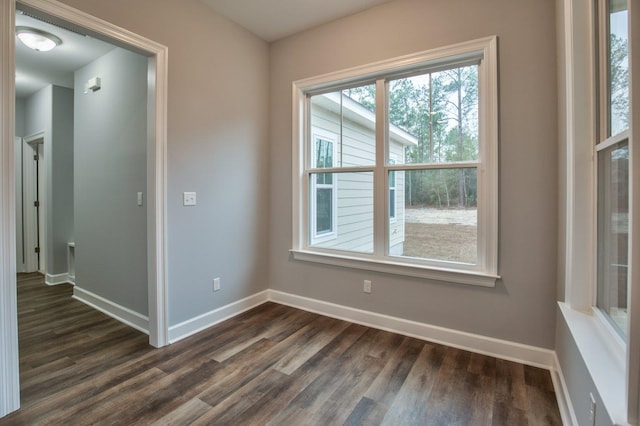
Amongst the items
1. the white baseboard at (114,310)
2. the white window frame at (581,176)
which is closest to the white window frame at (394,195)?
the white window frame at (581,176)

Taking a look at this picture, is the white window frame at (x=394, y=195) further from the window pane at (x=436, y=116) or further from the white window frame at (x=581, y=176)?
the white window frame at (x=581, y=176)

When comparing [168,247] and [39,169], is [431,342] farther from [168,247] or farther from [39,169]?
[39,169]

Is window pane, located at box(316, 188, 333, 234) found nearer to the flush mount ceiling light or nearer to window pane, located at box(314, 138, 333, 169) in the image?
window pane, located at box(314, 138, 333, 169)

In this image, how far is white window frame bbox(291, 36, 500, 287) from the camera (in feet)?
7.50

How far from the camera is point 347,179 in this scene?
3127 millimetres

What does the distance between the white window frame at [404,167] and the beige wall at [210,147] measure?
45cm

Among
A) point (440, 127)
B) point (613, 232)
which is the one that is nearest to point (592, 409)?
point (613, 232)

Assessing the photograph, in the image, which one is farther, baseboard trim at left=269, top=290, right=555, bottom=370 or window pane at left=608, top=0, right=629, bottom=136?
baseboard trim at left=269, top=290, right=555, bottom=370

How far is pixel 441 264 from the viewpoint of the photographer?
2.55 meters

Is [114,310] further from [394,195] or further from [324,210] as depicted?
[394,195]

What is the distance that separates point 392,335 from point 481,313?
748mm

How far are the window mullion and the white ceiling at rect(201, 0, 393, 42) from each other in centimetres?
73

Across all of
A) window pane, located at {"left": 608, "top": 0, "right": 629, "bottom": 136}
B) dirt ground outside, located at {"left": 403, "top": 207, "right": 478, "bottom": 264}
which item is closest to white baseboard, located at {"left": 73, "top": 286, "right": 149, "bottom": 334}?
dirt ground outside, located at {"left": 403, "top": 207, "right": 478, "bottom": 264}

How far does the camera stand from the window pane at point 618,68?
1.25 m
